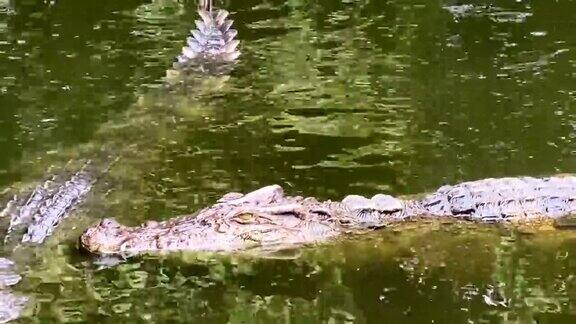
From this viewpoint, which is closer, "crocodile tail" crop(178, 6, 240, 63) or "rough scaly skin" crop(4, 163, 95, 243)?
"rough scaly skin" crop(4, 163, 95, 243)

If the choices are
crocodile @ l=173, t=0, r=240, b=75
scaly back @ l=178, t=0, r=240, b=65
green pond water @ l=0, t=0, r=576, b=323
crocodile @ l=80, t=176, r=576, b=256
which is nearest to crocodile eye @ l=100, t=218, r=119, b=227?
crocodile @ l=80, t=176, r=576, b=256

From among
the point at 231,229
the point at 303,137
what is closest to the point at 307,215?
the point at 231,229

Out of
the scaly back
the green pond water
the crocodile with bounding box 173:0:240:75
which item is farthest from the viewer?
the scaly back

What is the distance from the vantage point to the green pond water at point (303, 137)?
4.52 metres

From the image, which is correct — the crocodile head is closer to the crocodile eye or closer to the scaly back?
the crocodile eye

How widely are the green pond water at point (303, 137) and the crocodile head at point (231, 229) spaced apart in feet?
0.32

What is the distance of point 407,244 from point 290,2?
5968 mm

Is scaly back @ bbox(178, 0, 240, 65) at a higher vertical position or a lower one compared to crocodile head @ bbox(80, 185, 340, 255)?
higher

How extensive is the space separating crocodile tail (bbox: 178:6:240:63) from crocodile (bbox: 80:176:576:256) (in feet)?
10.7

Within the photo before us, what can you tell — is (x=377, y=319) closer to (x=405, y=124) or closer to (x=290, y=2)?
(x=405, y=124)

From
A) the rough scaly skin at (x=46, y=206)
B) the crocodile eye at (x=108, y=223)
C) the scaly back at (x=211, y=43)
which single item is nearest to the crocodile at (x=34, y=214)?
the rough scaly skin at (x=46, y=206)

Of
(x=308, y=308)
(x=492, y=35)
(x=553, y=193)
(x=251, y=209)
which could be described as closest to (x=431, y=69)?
(x=492, y=35)

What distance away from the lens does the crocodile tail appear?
27.0 feet

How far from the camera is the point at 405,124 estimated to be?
6781mm
